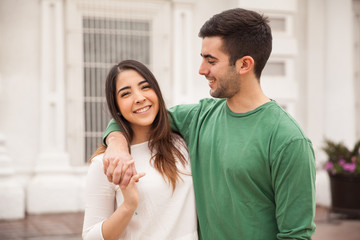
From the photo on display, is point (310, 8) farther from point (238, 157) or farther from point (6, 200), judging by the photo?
point (238, 157)

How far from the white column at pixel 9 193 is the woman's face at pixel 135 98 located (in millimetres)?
4400

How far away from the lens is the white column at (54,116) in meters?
6.05

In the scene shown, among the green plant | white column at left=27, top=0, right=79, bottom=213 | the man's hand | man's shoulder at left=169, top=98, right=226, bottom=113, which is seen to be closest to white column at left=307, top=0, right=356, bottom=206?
the green plant

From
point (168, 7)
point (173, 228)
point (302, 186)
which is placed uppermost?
point (168, 7)

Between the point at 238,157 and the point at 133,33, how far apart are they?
5351 millimetres

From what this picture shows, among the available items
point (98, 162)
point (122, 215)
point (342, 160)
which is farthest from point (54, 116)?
point (122, 215)

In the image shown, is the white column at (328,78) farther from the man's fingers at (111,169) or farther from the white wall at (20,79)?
the man's fingers at (111,169)

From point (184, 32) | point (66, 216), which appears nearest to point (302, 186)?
point (66, 216)

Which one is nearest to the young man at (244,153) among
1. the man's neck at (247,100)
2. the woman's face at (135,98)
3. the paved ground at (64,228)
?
the man's neck at (247,100)

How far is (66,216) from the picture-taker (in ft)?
19.2

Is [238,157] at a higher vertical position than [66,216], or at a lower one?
higher

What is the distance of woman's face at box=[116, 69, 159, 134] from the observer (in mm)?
1892

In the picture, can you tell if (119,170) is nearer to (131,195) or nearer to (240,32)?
(131,195)

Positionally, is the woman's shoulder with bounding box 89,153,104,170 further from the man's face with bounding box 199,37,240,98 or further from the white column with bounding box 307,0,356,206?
the white column with bounding box 307,0,356,206
